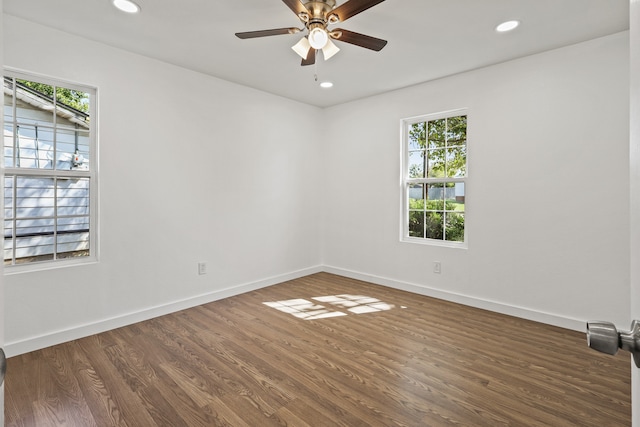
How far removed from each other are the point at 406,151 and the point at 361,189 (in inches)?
32.8

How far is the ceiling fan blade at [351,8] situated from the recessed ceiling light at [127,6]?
58.6 inches

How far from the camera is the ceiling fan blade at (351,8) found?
2025mm

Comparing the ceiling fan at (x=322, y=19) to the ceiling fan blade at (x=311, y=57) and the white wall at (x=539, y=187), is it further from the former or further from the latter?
the white wall at (x=539, y=187)

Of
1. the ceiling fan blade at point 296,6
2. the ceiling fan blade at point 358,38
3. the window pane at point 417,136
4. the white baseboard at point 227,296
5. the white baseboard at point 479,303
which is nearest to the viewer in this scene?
the ceiling fan blade at point 296,6

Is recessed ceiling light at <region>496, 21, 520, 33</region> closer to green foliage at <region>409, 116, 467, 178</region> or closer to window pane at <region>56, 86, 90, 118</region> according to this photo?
green foliage at <region>409, 116, 467, 178</region>

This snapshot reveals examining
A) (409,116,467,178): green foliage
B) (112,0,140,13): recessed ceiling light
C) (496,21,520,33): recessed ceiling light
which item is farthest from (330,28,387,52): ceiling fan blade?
(409,116,467,178): green foliage

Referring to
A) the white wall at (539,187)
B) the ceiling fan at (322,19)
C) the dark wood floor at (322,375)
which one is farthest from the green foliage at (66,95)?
the white wall at (539,187)

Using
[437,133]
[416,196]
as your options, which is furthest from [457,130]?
[416,196]

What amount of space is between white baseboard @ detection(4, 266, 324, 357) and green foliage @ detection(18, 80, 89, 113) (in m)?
1.98

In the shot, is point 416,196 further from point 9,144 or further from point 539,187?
point 9,144

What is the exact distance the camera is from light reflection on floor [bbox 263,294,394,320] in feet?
11.7

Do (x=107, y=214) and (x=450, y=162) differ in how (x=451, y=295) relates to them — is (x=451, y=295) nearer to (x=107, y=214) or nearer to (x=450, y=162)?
(x=450, y=162)

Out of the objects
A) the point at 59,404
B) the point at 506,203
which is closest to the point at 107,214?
the point at 59,404

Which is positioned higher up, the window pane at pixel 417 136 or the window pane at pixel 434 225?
the window pane at pixel 417 136
